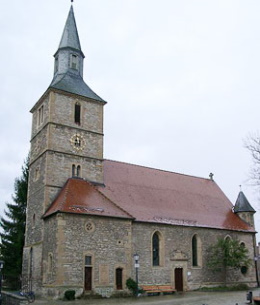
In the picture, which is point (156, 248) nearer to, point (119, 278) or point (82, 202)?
point (119, 278)

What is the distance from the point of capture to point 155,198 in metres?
33.3

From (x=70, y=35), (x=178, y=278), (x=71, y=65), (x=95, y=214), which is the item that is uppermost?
(x=70, y=35)

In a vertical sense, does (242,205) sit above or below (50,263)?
above

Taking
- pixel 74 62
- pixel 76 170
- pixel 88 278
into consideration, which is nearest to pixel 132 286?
pixel 88 278

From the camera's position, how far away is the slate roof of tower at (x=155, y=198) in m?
28.3

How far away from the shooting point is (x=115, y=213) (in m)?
28.0

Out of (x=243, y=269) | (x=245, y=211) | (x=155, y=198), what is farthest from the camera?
(x=245, y=211)

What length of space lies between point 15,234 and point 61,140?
41.5ft

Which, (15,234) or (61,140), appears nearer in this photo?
(61,140)

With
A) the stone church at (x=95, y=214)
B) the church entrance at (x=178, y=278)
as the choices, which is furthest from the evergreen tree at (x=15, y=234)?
the church entrance at (x=178, y=278)

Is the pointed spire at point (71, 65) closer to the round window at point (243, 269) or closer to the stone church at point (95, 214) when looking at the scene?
the stone church at point (95, 214)

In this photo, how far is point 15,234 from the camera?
37.5 metres

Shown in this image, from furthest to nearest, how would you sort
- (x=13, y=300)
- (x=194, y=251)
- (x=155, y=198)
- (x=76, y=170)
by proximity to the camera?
(x=155, y=198) < (x=194, y=251) < (x=76, y=170) < (x=13, y=300)

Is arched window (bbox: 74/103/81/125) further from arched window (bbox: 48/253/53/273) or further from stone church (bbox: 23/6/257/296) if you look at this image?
arched window (bbox: 48/253/53/273)
